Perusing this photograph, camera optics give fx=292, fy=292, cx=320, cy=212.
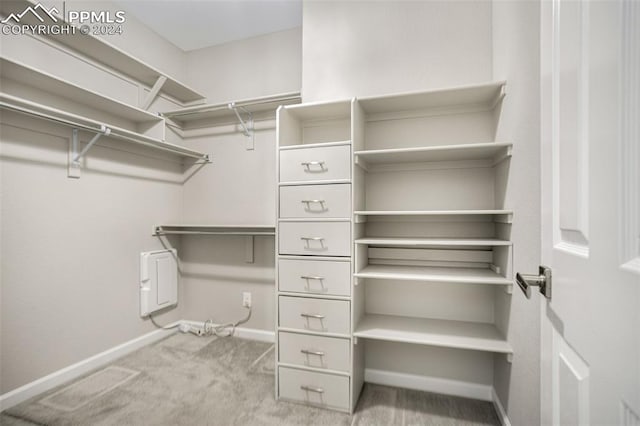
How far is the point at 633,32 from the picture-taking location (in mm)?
391

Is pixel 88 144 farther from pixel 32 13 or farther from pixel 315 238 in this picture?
pixel 315 238

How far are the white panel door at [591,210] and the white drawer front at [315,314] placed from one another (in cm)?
103

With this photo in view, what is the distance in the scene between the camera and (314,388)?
1.66 m

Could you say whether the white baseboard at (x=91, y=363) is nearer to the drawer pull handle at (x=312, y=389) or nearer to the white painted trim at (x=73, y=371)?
the white painted trim at (x=73, y=371)

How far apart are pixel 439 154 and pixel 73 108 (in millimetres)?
2377

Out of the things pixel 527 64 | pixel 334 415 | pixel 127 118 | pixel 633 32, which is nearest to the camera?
pixel 633 32

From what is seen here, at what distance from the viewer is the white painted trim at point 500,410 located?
4.84 feet

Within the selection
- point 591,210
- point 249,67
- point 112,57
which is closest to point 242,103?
point 249,67

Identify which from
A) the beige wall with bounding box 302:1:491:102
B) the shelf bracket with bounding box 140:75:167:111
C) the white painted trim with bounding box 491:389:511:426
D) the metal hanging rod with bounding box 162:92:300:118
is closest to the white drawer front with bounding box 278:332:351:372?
the white painted trim with bounding box 491:389:511:426

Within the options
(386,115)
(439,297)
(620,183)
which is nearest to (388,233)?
(439,297)

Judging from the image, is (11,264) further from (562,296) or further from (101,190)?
(562,296)

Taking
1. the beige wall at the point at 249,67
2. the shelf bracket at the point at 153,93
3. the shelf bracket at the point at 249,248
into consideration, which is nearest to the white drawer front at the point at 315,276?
the shelf bracket at the point at 249,248

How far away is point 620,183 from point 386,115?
1.61 meters

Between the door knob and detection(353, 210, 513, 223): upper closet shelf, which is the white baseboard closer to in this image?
detection(353, 210, 513, 223): upper closet shelf
